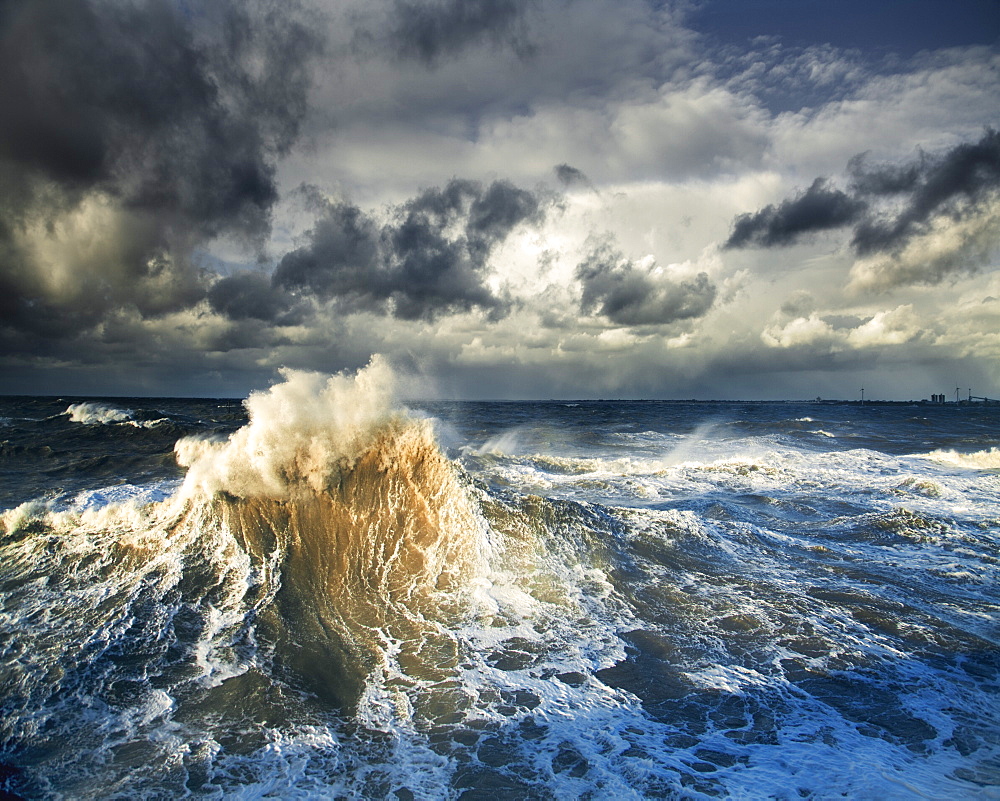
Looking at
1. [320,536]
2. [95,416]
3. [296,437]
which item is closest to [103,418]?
[95,416]

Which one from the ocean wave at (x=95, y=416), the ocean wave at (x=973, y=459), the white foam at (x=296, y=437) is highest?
the white foam at (x=296, y=437)

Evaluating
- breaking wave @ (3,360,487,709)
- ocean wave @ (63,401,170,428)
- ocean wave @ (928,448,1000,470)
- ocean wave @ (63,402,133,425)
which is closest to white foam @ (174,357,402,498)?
breaking wave @ (3,360,487,709)

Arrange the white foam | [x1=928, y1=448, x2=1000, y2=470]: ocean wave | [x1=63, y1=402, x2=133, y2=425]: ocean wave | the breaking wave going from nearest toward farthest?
the breaking wave, the white foam, [x1=928, y1=448, x2=1000, y2=470]: ocean wave, [x1=63, y1=402, x2=133, y2=425]: ocean wave

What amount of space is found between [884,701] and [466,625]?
409 cm

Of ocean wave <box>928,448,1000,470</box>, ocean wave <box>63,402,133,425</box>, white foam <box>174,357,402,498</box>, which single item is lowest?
ocean wave <box>63,402,133,425</box>

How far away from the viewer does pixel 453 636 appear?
5.62m

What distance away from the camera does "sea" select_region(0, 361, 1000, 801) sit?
376 centimetres

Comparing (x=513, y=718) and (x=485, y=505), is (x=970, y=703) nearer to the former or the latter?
(x=513, y=718)

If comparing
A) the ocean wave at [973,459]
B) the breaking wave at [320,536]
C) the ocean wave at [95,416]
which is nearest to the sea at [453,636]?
the breaking wave at [320,536]

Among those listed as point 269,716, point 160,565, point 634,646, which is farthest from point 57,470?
point 634,646

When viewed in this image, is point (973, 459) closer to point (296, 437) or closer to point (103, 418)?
point (296, 437)

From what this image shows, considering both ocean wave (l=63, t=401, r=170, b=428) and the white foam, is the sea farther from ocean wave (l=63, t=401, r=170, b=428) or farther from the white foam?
ocean wave (l=63, t=401, r=170, b=428)

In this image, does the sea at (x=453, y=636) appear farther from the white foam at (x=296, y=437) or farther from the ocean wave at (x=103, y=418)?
the ocean wave at (x=103, y=418)

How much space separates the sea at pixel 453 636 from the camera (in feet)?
12.3
